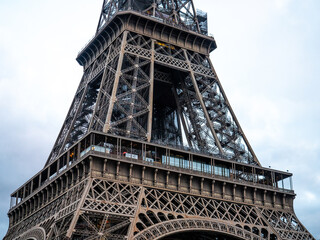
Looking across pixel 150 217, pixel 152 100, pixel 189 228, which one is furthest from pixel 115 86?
pixel 189 228

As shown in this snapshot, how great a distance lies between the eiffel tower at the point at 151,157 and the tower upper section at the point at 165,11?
0.15m

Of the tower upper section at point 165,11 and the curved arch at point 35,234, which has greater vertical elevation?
the tower upper section at point 165,11

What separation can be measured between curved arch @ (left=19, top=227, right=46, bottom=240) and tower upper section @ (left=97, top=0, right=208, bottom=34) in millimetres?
23799

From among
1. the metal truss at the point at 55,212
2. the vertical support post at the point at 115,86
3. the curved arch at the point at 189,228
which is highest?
the vertical support post at the point at 115,86

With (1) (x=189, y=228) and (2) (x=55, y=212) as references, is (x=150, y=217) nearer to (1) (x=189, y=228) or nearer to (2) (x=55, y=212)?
(1) (x=189, y=228)

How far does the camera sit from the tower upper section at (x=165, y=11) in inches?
2225

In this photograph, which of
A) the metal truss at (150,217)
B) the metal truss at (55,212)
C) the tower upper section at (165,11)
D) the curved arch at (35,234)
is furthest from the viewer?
the tower upper section at (165,11)

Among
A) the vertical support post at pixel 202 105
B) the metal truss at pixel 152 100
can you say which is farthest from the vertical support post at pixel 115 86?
the vertical support post at pixel 202 105

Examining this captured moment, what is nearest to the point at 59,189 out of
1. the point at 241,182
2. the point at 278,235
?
the point at 241,182

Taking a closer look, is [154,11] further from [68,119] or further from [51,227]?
[51,227]

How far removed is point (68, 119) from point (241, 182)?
20.5 m

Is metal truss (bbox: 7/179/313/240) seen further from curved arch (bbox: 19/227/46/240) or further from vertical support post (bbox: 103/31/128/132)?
vertical support post (bbox: 103/31/128/132)

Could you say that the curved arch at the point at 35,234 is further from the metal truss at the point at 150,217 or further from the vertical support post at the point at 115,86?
the vertical support post at the point at 115,86

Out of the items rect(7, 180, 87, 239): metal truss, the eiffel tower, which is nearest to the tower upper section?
the eiffel tower
